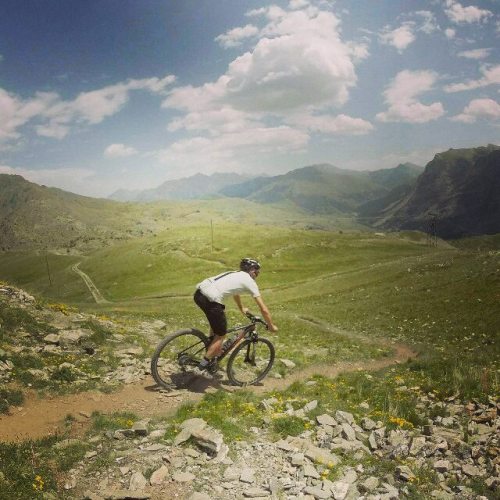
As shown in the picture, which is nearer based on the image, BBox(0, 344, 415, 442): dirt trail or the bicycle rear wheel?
BBox(0, 344, 415, 442): dirt trail

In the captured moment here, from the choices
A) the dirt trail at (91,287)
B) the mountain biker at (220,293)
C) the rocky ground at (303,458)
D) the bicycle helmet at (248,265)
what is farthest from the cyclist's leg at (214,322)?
the dirt trail at (91,287)

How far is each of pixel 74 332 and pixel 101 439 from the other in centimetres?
927

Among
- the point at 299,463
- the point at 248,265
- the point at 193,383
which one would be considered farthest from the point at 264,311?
the point at 299,463

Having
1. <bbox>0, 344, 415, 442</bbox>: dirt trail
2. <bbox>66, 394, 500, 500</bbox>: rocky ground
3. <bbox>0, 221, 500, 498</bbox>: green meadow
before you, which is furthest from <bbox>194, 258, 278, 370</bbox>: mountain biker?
<bbox>66, 394, 500, 500</bbox>: rocky ground

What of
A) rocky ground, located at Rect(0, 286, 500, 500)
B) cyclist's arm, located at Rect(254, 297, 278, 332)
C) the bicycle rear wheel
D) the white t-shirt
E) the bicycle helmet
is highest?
the bicycle helmet

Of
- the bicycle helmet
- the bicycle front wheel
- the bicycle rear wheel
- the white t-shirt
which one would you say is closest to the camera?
the white t-shirt

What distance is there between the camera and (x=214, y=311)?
41.8ft

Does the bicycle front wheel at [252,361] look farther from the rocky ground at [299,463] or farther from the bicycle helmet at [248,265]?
the rocky ground at [299,463]

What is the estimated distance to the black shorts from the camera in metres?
12.7

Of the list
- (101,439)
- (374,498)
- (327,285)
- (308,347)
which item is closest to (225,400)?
(101,439)

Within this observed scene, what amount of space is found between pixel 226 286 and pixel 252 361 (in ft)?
12.9

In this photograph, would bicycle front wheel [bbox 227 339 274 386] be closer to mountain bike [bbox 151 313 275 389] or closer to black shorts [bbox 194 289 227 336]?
mountain bike [bbox 151 313 275 389]

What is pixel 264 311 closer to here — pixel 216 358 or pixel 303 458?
pixel 216 358

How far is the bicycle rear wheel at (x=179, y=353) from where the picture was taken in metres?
13.0
